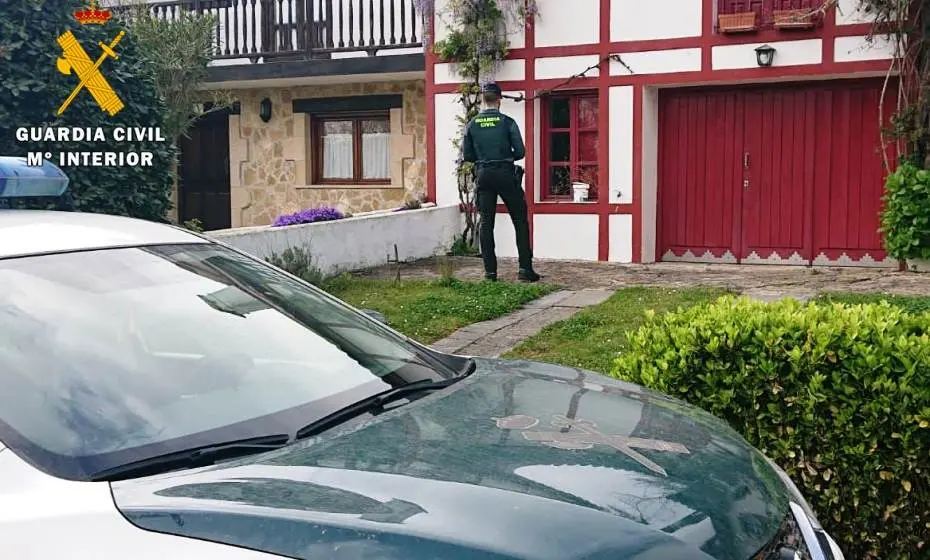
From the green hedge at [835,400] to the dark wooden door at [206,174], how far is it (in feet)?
48.0

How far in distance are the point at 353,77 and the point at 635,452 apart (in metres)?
13.4

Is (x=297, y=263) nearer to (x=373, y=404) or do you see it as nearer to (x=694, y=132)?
(x=694, y=132)

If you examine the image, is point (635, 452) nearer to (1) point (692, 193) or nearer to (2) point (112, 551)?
(2) point (112, 551)

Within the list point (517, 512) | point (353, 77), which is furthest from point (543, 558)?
point (353, 77)

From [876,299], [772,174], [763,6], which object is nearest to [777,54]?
[763,6]

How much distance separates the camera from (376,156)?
1625 cm

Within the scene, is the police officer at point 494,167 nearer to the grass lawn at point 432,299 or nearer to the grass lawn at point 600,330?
the grass lawn at point 432,299

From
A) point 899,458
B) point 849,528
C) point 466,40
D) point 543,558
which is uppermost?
point 466,40

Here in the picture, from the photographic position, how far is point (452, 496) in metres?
2.16

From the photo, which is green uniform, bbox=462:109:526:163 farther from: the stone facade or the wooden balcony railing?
the stone facade

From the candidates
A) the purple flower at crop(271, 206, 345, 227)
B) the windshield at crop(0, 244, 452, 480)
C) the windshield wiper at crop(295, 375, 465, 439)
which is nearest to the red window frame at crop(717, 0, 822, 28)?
the purple flower at crop(271, 206, 345, 227)

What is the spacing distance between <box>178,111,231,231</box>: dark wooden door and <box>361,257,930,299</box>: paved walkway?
636cm

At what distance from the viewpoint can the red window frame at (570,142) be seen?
521 inches

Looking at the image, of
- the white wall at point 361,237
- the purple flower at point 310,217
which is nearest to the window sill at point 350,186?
the white wall at point 361,237
